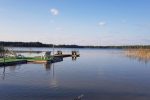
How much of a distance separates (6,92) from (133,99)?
28.6 feet

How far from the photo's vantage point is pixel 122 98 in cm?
2062

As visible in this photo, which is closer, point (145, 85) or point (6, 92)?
point (6, 92)

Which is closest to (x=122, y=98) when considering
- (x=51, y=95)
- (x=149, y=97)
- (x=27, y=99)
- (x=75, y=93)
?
(x=149, y=97)

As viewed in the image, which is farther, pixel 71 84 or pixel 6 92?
pixel 71 84

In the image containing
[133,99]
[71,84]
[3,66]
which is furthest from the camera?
[3,66]

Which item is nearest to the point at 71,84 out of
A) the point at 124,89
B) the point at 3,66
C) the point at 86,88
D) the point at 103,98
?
the point at 86,88

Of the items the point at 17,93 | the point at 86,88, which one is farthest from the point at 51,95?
the point at 86,88

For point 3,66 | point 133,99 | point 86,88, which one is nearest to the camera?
point 133,99

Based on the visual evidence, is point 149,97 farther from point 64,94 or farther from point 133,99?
point 64,94

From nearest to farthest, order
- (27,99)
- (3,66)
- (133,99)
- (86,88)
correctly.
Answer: (27,99) < (133,99) < (86,88) < (3,66)

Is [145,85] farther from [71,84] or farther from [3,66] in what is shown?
[3,66]

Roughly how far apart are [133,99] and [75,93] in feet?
13.4

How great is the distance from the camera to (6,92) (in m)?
21.1

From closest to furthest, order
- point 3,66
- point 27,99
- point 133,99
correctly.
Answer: point 27,99 → point 133,99 → point 3,66
